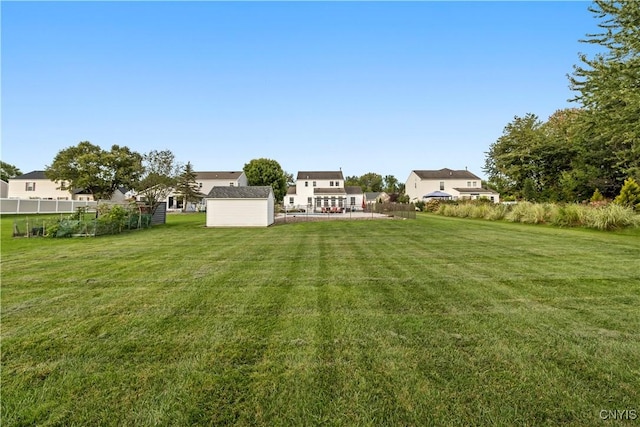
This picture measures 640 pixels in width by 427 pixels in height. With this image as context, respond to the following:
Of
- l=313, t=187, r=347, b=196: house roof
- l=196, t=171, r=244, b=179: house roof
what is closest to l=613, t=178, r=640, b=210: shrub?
l=313, t=187, r=347, b=196: house roof

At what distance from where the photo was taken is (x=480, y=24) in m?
12.8

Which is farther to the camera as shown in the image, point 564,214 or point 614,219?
point 564,214

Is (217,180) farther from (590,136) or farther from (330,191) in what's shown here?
(590,136)

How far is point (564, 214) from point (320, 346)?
1668 centimetres

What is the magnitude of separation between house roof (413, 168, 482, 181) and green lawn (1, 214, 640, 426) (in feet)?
139

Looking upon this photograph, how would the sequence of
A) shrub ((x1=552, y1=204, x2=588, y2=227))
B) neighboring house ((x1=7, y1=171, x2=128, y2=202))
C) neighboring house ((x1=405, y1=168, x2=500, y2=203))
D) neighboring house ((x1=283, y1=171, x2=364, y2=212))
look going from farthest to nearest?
neighboring house ((x1=405, y1=168, x2=500, y2=203)), neighboring house ((x1=7, y1=171, x2=128, y2=202)), neighboring house ((x1=283, y1=171, x2=364, y2=212)), shrub ((x1=552, y1=204, x2=588, y2=227))

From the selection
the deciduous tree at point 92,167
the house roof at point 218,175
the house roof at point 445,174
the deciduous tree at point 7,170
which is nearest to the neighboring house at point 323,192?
the house roof at point 218,175

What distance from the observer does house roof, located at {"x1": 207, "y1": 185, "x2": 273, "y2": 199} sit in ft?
59.8

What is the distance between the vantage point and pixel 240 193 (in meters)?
18.5

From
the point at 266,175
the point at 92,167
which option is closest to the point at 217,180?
the point at 266,175

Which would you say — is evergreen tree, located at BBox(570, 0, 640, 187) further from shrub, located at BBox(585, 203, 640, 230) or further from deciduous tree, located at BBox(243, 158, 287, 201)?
deciduous tree, located at BBox(243, 158, 287, 201)

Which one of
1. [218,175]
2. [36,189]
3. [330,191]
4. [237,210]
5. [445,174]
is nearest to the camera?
[237,210]

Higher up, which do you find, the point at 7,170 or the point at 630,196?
the point at 7,170

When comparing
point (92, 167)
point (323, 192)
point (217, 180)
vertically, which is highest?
point (92, 167)
